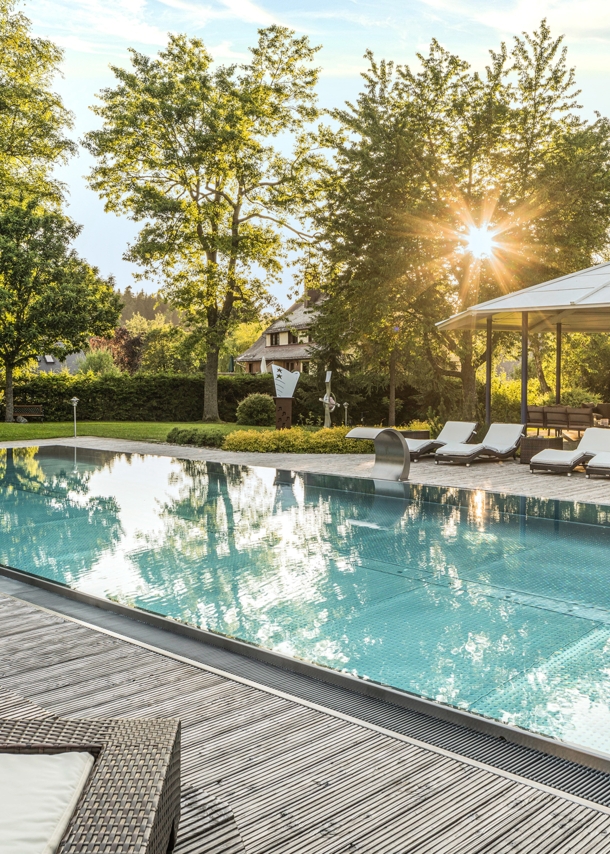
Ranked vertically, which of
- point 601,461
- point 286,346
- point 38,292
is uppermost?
point 286,346

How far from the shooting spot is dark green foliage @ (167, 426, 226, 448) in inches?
755

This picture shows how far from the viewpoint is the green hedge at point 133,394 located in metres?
28.5

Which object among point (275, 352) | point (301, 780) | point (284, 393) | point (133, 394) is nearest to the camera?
point (301, 780)

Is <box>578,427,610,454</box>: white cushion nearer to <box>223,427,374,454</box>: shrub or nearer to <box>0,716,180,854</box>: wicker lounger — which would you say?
<box>223,427,374,454</box>: shrub

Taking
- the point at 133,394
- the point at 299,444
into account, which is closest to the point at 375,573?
the point at 299,444

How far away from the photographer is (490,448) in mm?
15188

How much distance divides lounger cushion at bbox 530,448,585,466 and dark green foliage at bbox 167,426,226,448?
8.54 meters

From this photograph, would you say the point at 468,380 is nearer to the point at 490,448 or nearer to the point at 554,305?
the point at 490,448

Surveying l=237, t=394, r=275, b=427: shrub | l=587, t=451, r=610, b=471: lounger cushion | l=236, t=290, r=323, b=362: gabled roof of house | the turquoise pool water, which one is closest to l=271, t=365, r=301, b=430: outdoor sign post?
l=237, t=394, r=275, b=427: shrub

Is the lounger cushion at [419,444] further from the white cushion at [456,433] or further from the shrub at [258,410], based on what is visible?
the shrub at [258,410]

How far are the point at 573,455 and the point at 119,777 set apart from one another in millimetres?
12753

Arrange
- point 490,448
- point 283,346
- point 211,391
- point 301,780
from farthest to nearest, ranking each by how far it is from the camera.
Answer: point 283,346 → point 211,391 → point 490,448 → point 301,780

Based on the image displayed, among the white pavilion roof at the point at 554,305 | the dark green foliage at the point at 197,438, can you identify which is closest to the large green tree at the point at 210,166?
the dark green foliage at the point at 197,438

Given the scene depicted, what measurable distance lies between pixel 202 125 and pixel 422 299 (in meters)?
12.4
